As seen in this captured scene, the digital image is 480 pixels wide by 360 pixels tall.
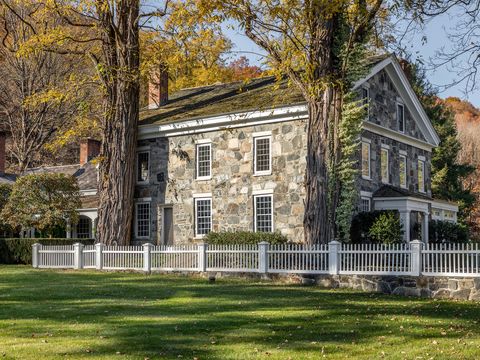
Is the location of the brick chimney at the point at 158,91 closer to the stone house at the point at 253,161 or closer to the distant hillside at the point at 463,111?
the stone house at the point at 253,161

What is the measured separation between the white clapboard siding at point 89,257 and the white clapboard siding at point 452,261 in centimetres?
1129

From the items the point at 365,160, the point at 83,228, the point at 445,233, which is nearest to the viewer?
the point at 365,160

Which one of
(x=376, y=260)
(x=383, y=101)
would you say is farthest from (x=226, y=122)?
(x=376, y=260)

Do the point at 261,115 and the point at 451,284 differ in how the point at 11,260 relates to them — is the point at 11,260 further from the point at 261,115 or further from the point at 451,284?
the point at 451,284

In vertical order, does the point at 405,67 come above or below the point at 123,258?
above

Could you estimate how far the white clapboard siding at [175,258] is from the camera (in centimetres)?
2153

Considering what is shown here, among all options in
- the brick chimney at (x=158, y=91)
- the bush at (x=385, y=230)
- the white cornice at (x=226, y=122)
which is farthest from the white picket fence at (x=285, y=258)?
the brick chimney at (x=158, y=91)

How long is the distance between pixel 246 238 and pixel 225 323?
1327 centimetres

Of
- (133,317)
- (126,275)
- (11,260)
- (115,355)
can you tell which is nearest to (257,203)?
(126,275)

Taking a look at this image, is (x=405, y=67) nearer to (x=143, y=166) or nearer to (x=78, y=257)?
(x=143, y=166)

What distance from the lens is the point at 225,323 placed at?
11430mm

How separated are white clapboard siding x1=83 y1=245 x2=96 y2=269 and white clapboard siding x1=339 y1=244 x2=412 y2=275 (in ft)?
29.4

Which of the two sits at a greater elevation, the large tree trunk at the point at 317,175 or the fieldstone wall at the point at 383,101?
the fieldstone wall at the point at 383,101

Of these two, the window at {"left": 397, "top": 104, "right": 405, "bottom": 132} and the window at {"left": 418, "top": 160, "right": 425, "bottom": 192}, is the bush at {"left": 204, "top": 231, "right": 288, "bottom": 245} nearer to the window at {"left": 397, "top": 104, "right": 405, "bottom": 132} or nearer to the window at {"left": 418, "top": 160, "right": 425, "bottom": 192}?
the window at {"left": 397, "top": 104, "right": 405, "bottom": 132}
